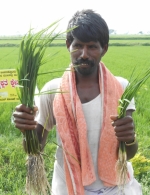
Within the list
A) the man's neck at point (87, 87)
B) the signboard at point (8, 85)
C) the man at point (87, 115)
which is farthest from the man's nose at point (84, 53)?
Answer: the signboard at point (8, 85)

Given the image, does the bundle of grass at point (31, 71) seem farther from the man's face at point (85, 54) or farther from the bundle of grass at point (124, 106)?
the bundle of grass at point (124, 106)

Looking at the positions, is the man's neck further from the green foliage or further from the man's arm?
the green foliage

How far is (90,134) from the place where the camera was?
177 cm

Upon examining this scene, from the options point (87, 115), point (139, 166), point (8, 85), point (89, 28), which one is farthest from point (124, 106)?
Result: point (139, 166)

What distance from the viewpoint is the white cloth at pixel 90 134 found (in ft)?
5.83

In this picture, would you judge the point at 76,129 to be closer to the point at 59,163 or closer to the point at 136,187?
the point at 59,163

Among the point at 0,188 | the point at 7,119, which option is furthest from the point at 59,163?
the point at 7,119

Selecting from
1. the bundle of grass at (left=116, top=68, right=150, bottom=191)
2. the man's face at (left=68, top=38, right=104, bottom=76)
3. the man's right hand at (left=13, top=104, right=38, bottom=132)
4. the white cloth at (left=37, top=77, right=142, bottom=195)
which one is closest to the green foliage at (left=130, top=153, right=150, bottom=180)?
the white cloth at (left=37, top=77, right=142, bottom=195)

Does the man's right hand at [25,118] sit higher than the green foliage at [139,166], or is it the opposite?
the man's right hand at [25,118]

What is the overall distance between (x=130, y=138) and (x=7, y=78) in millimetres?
1160

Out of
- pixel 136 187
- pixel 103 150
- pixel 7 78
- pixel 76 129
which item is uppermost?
pixel 7 78

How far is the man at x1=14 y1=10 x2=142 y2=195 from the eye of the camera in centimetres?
172

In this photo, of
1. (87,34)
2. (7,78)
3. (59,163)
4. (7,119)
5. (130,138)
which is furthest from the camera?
(7,119)

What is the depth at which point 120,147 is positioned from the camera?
1.65m
